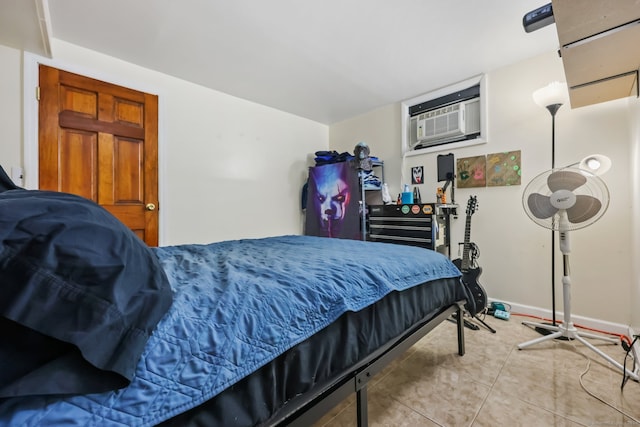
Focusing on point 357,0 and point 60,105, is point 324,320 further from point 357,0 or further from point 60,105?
point 60,105

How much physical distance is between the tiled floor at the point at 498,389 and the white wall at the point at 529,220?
19.1 inches

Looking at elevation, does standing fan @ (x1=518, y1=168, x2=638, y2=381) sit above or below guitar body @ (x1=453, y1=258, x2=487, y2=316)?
above

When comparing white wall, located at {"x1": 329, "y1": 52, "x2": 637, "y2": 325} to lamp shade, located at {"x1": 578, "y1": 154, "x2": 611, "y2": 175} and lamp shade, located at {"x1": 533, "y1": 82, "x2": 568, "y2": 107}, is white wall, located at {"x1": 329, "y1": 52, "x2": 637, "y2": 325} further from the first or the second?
lamp shade, located at {"x1": 578, "y1": 154, "x2": 611, "y2": 175}

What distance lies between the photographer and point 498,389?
132 centimetres

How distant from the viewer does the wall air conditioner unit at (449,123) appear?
8.64 ft

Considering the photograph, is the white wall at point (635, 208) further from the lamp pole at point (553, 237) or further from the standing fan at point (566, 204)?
the lamp pole at point (553, 237)

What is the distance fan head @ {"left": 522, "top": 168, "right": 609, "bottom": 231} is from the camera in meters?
1.56

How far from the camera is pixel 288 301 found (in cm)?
77

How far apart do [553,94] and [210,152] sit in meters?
3.04

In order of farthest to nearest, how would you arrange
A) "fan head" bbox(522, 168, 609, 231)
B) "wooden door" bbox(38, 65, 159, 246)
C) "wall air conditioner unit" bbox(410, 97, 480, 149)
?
"wall air conditioner unit" bbox(410, 97, 480, 149)
"wooden door" bbox(38, 65, 159, 246)
"fan head" bbox(522, 168, 609, 231)

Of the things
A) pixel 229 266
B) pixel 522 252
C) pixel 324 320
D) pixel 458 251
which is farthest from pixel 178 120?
pixel 522 252

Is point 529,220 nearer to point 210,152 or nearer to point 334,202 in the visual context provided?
point 334,202

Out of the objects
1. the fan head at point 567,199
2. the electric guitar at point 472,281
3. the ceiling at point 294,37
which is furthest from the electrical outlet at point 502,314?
the ceiling at point 294,37

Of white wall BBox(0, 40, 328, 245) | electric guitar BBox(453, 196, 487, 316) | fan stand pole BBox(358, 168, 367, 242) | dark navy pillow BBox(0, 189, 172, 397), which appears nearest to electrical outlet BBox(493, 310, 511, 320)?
electric guitar BBox(453, 196, 487, 316)
